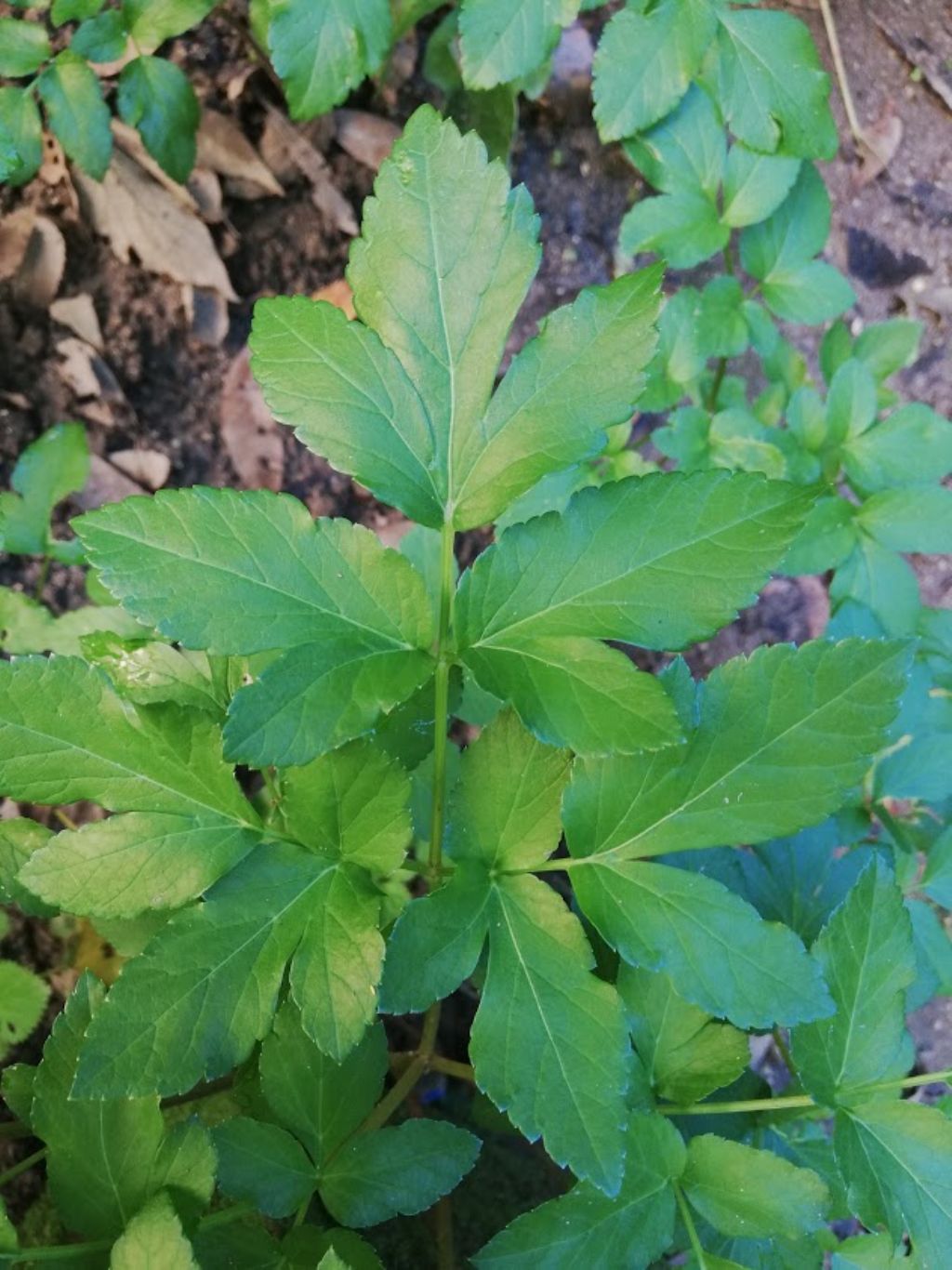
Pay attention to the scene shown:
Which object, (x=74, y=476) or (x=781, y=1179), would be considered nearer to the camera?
(x=781, y=1179)

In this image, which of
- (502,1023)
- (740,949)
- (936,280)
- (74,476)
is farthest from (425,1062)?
(936,280)

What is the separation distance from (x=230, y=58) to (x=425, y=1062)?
1.87 m

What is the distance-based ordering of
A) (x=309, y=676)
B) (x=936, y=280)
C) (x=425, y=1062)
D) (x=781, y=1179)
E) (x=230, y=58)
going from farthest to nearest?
(x=936, y=280), (x=230, y=58), (x=425, y=1062), (x=781, y=1179), (x=309, y=676)

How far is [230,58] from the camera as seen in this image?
209 centimetres

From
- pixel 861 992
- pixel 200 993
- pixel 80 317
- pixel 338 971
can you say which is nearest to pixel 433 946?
pixel 338 971

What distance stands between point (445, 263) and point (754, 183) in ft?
2.87

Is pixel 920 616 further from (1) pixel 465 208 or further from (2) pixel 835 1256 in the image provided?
(1) pixel 465 208

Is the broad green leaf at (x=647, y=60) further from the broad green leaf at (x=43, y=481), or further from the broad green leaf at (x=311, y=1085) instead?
the broad green leaf at (x=311, y=1085)

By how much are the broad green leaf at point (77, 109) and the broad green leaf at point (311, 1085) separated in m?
1.20

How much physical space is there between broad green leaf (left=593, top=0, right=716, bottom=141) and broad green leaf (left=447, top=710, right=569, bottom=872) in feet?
2.95

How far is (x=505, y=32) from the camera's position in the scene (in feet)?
4.36

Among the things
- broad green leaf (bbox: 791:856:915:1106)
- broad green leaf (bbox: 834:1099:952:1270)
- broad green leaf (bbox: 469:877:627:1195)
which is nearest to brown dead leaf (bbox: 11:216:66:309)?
broad green leaf (bbox: 469:877:627:1195)

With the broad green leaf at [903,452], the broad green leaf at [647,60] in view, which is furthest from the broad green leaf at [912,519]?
the broad green leaf at [647,60]

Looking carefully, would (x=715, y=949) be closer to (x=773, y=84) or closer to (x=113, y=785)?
(x=113, y=785)
